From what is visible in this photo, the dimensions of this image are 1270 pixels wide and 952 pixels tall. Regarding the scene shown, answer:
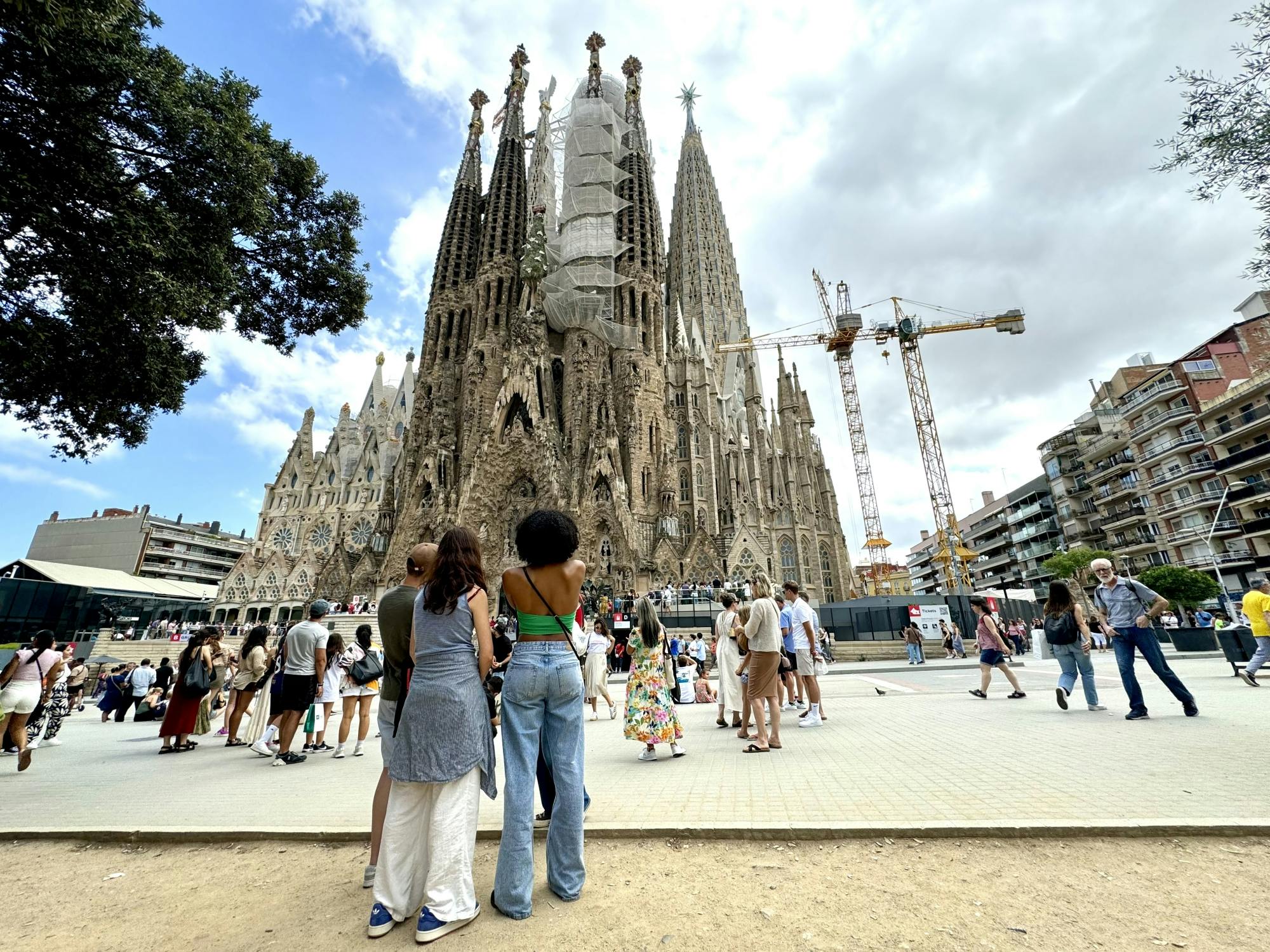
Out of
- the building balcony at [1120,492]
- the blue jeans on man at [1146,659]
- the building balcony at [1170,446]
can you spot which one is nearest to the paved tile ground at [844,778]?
the blue jeans on man at [1146,659]

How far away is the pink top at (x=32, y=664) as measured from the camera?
649cm

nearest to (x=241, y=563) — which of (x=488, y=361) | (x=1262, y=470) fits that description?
(x=488, y=361)

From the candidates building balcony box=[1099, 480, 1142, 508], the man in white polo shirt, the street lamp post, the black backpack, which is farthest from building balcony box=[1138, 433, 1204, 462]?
the man in white polo shirt

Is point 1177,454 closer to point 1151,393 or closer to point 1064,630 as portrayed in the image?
point 1151,393

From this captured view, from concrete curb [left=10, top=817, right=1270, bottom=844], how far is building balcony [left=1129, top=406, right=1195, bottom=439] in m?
43.3

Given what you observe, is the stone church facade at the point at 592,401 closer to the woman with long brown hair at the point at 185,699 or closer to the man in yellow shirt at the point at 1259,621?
the woman with long brown hair at the point at 185,699

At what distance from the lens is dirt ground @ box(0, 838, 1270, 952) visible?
6.98ft

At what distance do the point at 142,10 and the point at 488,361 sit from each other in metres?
30.1

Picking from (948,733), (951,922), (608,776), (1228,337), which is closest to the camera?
(951,922)

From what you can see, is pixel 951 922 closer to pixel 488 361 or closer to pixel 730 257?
pixel 488 361

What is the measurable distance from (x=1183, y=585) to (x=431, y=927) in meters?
38.0

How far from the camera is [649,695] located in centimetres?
534

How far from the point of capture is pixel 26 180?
230 inches

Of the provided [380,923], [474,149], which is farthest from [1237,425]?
[474,149]
